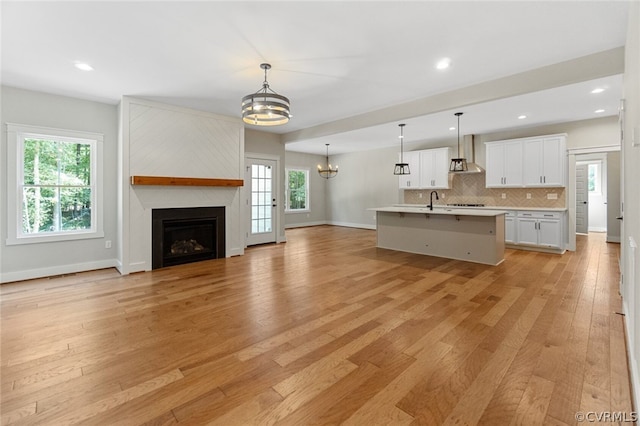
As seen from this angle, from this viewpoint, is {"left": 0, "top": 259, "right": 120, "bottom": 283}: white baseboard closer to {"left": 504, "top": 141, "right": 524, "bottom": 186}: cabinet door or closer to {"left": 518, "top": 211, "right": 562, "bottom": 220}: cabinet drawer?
{"left": 518, "top": 211, "right": 562, "bottom": 220}: cabinet drawer

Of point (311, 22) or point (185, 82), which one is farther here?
point (185, 82)

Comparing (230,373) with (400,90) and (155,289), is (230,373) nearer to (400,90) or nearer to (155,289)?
(155,289)

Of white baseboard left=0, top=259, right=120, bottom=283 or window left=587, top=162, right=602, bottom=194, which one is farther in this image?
window left=587, top=162, right=602, bottom=194

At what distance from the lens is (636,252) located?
1979mm

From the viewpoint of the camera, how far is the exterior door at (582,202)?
28.4 feet

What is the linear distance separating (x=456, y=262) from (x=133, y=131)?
19.5ft

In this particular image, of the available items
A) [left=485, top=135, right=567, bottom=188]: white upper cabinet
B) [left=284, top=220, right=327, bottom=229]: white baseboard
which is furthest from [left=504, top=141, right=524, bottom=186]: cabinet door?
[left=284, top=220, right=327, bottom=229]: white baseboard

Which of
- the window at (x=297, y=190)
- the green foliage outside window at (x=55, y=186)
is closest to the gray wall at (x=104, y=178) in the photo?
the green foliage outside window at (x=55, y=186)

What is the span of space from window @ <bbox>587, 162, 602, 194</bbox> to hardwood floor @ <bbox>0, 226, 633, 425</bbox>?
6937 millimetres

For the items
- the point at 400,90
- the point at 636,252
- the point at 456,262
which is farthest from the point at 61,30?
the point at 456,262

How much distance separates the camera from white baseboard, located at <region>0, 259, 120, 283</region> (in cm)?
441

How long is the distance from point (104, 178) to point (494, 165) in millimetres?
8127

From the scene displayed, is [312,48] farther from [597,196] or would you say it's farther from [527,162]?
[597,196]

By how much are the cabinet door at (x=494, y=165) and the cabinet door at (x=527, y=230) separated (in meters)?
1.02
